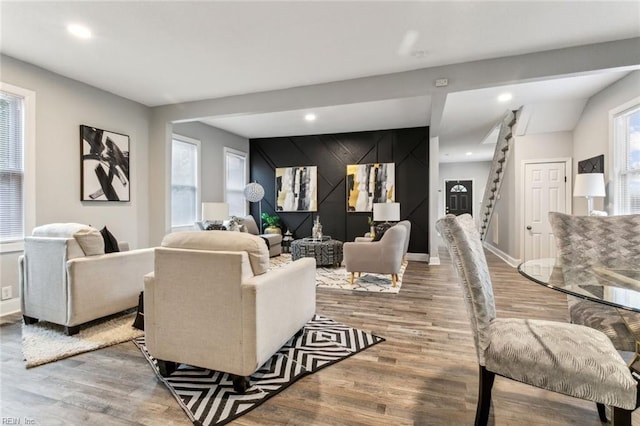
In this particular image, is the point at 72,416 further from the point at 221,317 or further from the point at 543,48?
the point at 543,48

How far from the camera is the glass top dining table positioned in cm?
138

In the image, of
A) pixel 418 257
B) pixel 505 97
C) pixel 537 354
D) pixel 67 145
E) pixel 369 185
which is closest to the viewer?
pixel 537 354

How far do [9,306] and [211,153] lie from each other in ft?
13.2

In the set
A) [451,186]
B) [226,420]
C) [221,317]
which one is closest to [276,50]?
[221,317]

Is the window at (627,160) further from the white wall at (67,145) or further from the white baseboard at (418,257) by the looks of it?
the white wall at (67,145)

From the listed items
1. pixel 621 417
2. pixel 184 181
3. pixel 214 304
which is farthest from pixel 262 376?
pixel 184 181

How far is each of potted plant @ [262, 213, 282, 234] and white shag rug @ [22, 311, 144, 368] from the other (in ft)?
14.0

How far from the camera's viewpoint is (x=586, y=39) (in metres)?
2.95

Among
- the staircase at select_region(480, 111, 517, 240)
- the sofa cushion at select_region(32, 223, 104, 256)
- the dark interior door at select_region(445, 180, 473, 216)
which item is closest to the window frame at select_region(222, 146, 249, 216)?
the sofa cushion at select_region(32, 223, 104, 256)

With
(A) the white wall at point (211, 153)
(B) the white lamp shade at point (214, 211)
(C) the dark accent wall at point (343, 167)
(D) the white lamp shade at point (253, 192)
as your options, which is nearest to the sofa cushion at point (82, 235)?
(B) the white lamp shade at point (214, 211)

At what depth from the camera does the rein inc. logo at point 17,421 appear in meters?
1.57

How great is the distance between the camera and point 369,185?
687 cm

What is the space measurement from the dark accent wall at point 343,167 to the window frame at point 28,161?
4.62 m

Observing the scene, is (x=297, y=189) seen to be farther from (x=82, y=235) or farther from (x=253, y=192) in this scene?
(x=82, y=235)
